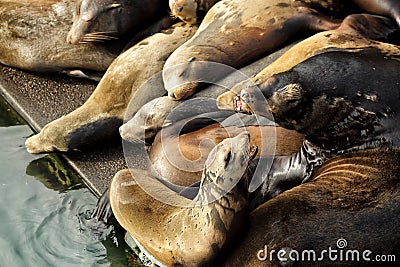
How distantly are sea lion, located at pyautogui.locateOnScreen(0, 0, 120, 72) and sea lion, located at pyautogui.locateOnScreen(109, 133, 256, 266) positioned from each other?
2282 millimetres

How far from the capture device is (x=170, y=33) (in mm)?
6738

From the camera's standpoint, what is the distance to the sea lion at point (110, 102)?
6570 mm

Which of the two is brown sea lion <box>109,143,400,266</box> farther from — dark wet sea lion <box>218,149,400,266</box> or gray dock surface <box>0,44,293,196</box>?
gray dock surface <box>0,44,293,196</box>

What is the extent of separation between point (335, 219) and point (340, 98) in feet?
2.29

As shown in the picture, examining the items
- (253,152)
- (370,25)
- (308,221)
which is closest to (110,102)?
(253,152)

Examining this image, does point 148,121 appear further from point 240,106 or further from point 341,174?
point 341,174

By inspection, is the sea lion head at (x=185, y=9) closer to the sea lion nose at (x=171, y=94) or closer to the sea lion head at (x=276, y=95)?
the sea lion nose at (x=171, y=94)

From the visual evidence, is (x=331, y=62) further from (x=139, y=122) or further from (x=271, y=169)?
(x=139, y=122)

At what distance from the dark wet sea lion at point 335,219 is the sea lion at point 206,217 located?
0.32 feet

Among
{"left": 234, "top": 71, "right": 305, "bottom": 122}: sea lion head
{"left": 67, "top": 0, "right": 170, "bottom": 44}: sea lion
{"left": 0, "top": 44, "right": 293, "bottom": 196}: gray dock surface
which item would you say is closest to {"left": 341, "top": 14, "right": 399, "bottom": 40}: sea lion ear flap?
{"left": 0, "top": 44, "right": 293, "bottom": 196}: gray dock surface

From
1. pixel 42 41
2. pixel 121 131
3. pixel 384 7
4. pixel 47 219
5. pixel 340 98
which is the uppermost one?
pixel 340 98

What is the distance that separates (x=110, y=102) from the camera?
6.63 m

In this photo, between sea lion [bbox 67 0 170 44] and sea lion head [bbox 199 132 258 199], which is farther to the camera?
sea lion [bbox 67 0 170 44]

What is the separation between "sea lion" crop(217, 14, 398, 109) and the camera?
5.40 metres
